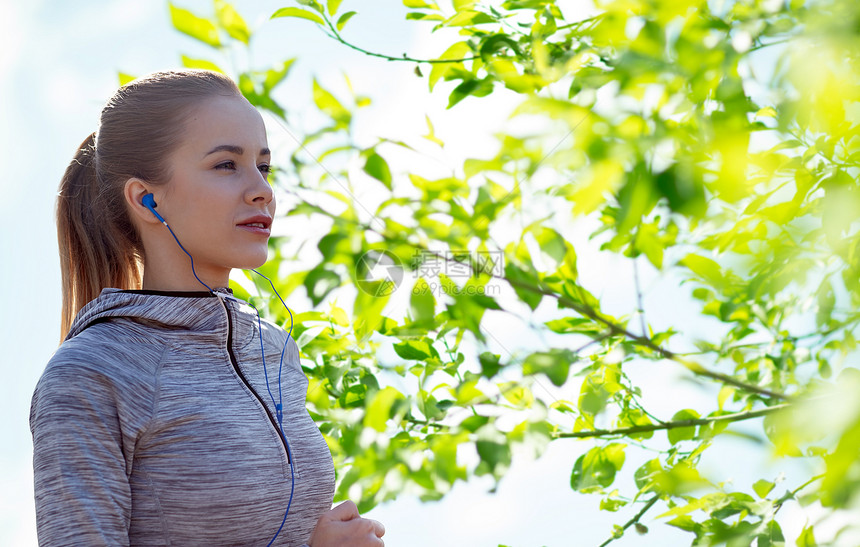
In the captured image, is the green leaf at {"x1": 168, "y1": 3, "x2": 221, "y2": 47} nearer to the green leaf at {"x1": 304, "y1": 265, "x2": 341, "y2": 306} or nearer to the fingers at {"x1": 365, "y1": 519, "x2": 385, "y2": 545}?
the green leaf at {"x1": 304, "y1": 265, "x2": 341, "y2": 306}

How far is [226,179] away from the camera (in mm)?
1138

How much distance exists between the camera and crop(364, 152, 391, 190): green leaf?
63 centimetres

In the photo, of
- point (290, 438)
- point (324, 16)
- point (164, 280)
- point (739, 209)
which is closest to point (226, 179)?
point (164, 280)

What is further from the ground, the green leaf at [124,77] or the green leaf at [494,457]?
the green leaf at [124,77]

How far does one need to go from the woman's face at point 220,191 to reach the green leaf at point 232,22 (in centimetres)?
34

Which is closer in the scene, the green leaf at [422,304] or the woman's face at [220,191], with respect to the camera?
the green leaf at [422,304]

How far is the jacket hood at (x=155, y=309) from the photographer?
1123 millimetres

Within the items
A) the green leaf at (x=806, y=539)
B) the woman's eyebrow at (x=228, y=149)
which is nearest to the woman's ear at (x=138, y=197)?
the woman's eyebrow at (x=228, y=149)

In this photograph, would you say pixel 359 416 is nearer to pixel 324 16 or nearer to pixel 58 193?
pixel 324 16

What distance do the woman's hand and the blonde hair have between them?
0.56 meters

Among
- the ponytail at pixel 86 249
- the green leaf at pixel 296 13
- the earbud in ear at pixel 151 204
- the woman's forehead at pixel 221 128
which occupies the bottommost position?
the ponytail at pixel 86 249

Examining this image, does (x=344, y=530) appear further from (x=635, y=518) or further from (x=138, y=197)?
(x=138, y=197)

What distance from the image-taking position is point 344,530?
3.51 feet

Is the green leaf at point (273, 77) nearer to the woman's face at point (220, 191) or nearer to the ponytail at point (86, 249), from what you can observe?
the woman's face at point (220, 191)
